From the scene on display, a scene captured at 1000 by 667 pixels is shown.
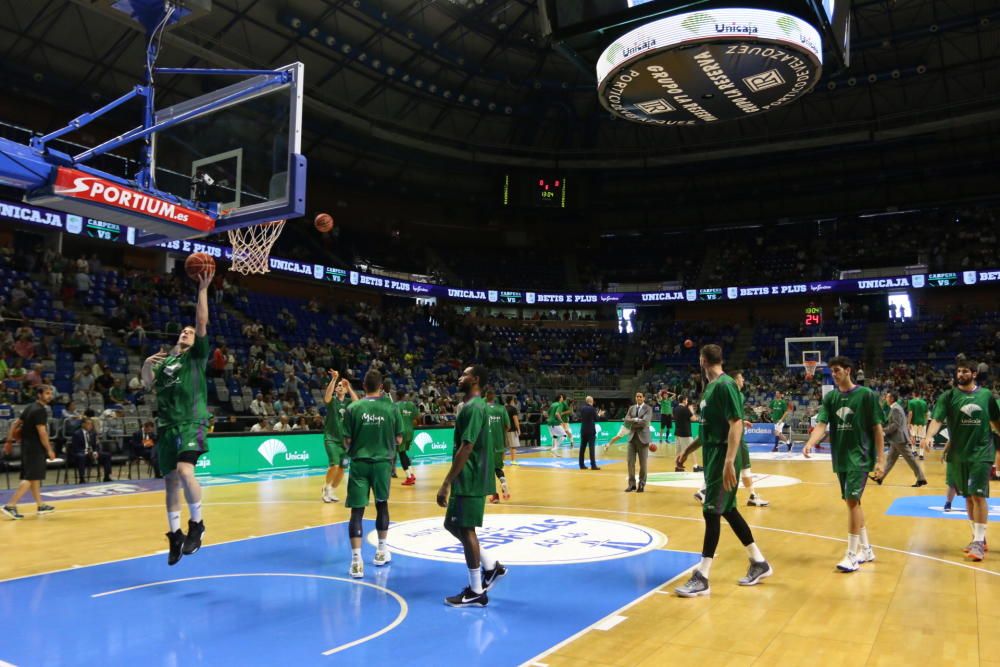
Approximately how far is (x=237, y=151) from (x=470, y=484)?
5546 mm

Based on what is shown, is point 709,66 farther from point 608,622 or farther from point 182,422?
point 182,422

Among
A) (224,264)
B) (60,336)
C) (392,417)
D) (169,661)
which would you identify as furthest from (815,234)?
(169,661)

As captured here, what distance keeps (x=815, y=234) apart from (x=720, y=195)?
588 centimetres

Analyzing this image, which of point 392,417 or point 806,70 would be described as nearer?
point 392,417

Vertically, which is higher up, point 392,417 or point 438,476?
point 392,417

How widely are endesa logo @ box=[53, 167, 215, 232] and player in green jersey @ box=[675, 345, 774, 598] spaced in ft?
18.9

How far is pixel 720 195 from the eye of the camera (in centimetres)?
4144

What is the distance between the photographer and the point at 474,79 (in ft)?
105

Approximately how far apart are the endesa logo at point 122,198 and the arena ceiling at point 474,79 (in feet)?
43.1

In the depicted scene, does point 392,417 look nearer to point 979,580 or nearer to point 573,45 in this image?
point 979,580

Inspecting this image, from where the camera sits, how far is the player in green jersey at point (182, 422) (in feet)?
20.1

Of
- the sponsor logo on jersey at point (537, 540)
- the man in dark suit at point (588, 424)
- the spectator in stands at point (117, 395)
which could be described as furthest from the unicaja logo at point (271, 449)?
the sponsor logo on jersey at point (537, 540)

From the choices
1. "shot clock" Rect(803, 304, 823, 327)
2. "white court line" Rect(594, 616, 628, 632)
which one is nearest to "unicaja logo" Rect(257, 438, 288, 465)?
"white court line" Rect(594, 616, 628, 632)

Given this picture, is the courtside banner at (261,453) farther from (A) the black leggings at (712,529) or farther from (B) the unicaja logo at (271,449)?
(A) the black leggings at (712,529)
